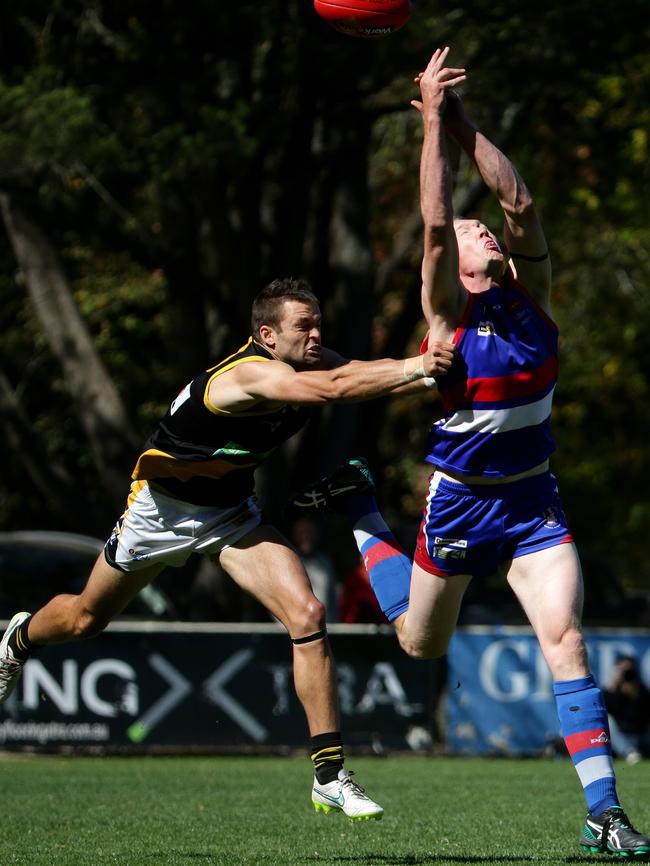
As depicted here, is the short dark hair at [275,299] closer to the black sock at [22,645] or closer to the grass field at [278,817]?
the black sock at [22,645]

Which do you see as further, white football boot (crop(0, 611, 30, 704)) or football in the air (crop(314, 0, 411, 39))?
white football boot (crop(0, 611, 30, 704))

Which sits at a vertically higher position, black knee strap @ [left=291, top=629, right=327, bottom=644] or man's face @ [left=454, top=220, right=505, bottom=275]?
man's face @ [left=454, top=220, right=505, bottom=275]

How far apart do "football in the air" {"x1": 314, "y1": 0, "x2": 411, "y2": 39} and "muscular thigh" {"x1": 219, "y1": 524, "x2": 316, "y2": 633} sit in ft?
8.09

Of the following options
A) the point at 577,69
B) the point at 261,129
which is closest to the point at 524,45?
the point at 577,69

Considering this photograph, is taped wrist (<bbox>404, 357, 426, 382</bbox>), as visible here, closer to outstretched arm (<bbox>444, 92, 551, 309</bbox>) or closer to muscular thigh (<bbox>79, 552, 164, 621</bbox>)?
outstretched arm (<bbox>444, 92, 551, 309</bbox>)

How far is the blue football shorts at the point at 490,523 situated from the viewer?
6289 millimetres

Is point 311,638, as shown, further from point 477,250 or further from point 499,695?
point 499,695

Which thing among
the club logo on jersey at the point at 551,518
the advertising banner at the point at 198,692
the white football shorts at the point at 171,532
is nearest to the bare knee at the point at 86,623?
the white football shorts at the point at 171,532

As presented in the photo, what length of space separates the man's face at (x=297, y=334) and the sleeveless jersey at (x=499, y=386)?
0.82 meters

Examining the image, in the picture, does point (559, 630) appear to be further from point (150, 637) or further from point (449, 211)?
point (150, 637)

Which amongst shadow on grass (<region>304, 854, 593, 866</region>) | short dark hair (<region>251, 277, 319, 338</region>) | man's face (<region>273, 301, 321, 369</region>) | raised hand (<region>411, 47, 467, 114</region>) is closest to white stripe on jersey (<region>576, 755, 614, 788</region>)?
shadow on grass (<region>304, 854, 593, 866</region>)

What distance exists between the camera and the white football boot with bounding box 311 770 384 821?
20.4 feet

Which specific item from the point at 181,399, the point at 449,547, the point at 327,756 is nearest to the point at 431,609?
the point at 449,547

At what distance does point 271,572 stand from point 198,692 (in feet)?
23.3
